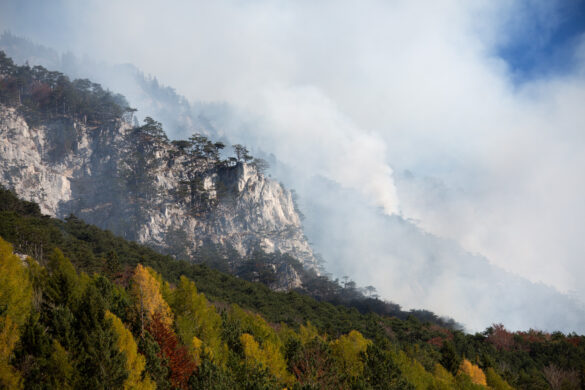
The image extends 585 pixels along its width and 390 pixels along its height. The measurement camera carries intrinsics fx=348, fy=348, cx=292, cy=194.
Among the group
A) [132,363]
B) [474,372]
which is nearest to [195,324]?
[132,363]

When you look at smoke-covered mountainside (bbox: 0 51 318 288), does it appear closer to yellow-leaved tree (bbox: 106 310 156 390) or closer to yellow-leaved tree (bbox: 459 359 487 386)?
yellow-leaved tree (bbox: 459 359 487 386)

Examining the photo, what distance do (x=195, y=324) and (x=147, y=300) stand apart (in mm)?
5698

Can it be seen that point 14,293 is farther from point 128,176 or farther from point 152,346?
point 128,176

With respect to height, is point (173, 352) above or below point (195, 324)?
below

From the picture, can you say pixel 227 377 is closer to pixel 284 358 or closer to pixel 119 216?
pixel 284 358

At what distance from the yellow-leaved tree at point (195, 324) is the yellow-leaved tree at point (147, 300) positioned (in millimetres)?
1517

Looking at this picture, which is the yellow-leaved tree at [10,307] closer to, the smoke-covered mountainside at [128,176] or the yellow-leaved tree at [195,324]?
the yellow-leaved tree at [195,324]

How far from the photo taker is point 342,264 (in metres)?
145

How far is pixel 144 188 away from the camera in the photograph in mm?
106500

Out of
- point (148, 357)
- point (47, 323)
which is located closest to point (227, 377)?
point (148, 357)

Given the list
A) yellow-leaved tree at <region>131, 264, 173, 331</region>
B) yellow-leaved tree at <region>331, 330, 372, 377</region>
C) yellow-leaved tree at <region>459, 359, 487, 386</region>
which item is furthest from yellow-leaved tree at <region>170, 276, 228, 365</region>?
yellow-leaved tree at <region>459, 359, 487, 386</region>

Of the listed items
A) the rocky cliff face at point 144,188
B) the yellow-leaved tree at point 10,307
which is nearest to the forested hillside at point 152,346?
the yellow-leaved tree at point 10,307

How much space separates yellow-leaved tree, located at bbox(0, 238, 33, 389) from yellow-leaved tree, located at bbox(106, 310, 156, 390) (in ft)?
17.6

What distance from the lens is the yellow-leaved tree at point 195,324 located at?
3008cm
